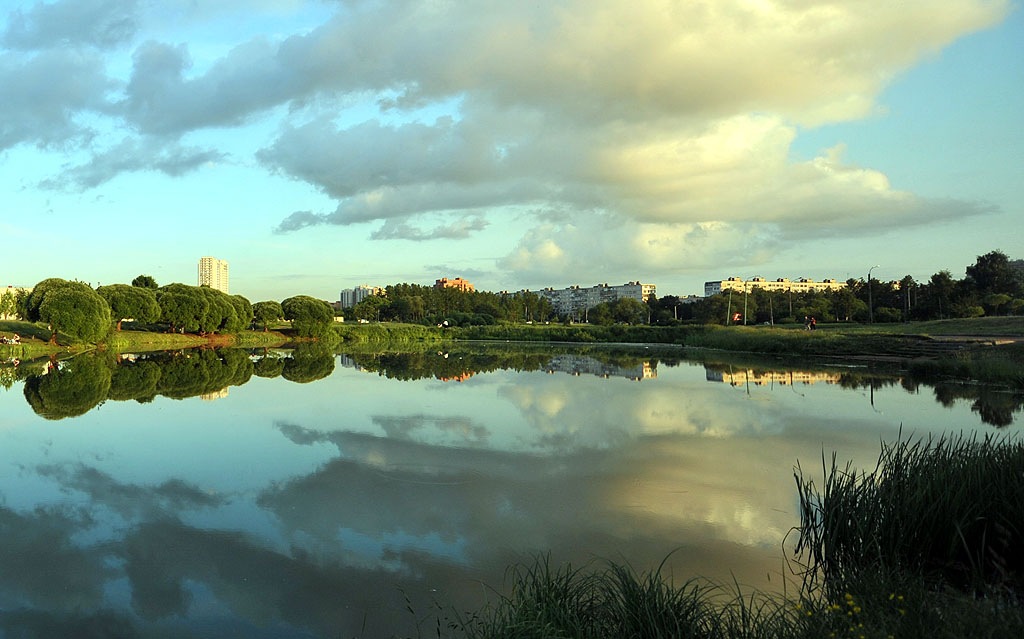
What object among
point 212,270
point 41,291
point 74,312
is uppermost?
point 212,270

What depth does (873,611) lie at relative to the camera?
4523 millimetres

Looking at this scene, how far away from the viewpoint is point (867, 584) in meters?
5.07

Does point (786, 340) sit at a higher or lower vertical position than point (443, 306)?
lower

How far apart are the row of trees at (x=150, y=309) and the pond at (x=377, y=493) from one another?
19.6 meters

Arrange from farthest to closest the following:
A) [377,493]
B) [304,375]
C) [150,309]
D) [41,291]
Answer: [150,309] < [41,291] < [304,375] < [377,493]

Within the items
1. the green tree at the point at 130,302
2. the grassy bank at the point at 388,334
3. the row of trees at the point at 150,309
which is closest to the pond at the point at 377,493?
the row of trees at the point at 150,309

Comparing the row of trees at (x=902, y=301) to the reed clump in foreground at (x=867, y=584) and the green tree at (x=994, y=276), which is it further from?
the reed clump in foreground at (x=867, y=584)

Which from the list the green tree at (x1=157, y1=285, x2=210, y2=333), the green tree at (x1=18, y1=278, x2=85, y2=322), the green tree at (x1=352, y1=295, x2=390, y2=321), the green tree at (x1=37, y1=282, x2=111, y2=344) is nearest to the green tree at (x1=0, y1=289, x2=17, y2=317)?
the green tree at (x1=157, y1=285, x2=210, y2=333)

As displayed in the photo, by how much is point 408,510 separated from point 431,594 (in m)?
2.66

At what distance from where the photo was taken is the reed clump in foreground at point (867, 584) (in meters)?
4.29

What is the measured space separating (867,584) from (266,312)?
74781mm

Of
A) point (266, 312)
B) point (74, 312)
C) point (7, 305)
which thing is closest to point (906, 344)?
point (74, 312)

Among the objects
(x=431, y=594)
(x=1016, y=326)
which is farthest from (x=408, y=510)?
(x=1016, y=326)

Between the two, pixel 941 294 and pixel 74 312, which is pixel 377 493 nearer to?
pixel 74 312
